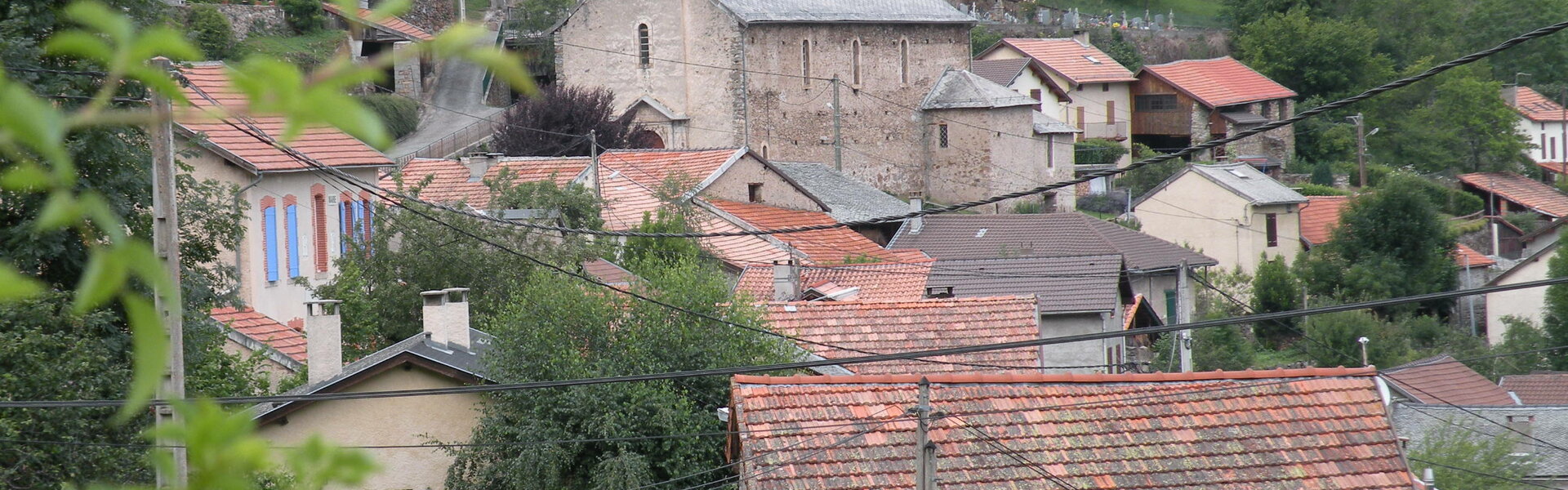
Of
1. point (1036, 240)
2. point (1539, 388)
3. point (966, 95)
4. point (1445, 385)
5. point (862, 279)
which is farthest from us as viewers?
point (966, 95)

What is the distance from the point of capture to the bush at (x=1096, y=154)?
181 ft

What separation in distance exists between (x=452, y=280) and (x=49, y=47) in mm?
19413

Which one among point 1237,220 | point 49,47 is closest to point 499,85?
point 1237,220

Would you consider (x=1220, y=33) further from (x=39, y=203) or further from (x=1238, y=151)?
(x=39, y=203)

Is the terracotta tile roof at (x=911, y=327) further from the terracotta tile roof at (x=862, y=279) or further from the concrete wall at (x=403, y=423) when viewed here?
the terracotta tile roof at (x=862, y=279)

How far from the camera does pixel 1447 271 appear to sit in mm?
37375

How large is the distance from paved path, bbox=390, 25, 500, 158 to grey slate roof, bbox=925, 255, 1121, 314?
63.9 feet

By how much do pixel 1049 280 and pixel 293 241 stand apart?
11999 mm

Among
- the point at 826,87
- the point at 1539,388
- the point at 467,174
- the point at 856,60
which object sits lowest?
the point at 1539,388

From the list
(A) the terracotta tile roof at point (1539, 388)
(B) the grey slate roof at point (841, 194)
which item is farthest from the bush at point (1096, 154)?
(A) the terracotta tile roof at point (1539, 388)

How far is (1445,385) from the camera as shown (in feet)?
82.2

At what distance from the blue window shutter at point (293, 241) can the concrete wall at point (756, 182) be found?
Answer: 10.5 metres

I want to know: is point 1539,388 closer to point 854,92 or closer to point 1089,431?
point 1089,431

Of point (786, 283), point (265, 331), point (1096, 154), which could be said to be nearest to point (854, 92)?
point (1096, 154)
